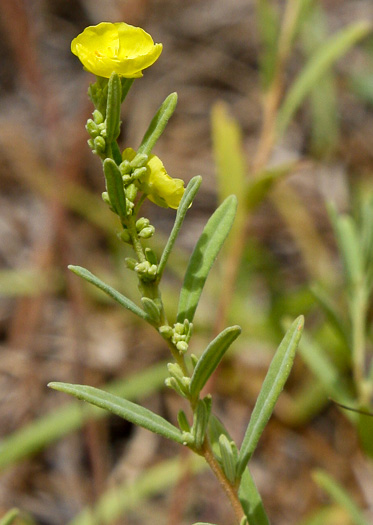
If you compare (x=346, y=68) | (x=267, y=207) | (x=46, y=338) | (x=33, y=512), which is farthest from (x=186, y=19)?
(x=33, y=512)

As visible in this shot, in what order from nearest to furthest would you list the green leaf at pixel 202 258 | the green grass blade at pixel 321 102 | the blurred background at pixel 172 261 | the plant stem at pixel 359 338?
the green leaf at pixel 202 258
the plant stem at pixel 359 338
the blurred background at pixel 172 261
the green grass blade at pixel 321 102

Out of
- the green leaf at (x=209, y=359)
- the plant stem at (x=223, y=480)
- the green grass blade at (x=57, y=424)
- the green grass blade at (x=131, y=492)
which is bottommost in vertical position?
the green grass blade at (x=131, y=492)

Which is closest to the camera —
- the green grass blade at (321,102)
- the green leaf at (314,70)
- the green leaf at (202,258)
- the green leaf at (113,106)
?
the green leaf at (113,106)

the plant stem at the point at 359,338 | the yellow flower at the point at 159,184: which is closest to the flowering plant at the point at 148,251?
the yellow flower at the point at 159,184

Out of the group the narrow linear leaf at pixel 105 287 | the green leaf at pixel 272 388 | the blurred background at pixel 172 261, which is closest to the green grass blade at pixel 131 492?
the blurred background at pixel 172 261

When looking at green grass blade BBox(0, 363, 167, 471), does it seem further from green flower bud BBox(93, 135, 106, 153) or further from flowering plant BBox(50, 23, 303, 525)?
green flower bud BBox(93, 135, 106, 153)

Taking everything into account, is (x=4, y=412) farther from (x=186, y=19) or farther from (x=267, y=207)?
(x=186, y=19)

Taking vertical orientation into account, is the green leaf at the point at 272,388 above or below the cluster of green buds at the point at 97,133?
below

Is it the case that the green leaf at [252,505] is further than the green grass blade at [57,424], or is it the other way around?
the green grass blade at [57,424]

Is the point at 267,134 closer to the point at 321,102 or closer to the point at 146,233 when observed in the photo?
the point at 146,233

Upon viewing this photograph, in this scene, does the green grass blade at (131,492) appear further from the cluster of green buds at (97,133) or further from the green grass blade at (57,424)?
the cluster of green buds at (97,133)
